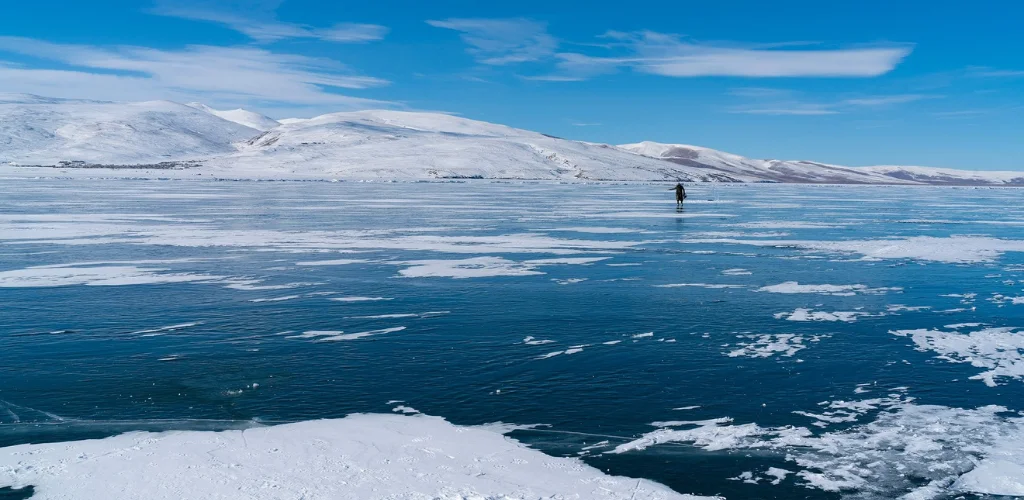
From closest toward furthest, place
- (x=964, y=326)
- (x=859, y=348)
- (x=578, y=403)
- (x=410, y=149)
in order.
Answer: (x=578, y=403) < (x=859, y=348) < (x=964, y=326) < (x=410, y=149)

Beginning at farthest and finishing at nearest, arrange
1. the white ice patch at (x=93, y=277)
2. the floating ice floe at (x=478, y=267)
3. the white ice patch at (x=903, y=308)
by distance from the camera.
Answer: the floating ice floe at (x=478, y=267), the white ice patch at (x=93, y=277), the white ice patch at (x=903, y=308)

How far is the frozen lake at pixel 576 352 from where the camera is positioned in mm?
7730

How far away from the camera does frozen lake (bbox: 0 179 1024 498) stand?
304 inches

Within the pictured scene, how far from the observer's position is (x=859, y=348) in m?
11.6

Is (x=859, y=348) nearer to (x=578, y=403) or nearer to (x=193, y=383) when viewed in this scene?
(x=578, y=403)

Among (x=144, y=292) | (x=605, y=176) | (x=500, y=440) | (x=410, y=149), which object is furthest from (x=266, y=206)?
(x=410, y=149)

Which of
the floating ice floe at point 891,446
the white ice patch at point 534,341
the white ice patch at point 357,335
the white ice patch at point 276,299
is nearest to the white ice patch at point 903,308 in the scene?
the floating ice floe at point 891,446

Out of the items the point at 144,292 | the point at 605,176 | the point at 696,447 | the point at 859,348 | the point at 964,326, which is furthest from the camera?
the point at 605,176

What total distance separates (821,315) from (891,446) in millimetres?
6437

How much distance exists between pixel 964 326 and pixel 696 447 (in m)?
7.77

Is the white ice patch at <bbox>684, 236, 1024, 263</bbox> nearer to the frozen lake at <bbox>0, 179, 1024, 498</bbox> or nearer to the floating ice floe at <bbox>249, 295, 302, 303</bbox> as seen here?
the frozen lake at <bbox>0, 179, 1024, 498</bbox>

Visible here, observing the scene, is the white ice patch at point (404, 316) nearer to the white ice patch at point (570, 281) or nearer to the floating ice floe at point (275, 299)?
the floating ice floe at point (275, 299)

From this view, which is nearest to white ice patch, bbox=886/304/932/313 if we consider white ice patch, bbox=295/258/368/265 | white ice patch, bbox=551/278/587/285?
white ice patch, bbox=551/278/587/285

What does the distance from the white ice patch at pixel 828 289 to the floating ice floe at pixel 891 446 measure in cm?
744
